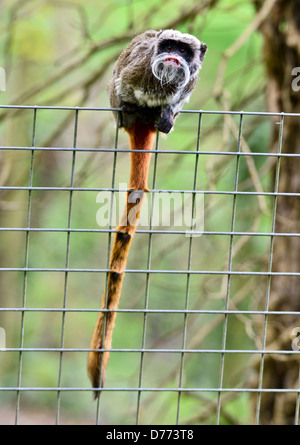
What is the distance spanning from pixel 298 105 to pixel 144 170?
1329mm

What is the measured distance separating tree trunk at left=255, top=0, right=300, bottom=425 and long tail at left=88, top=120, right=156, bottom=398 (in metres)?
1.16

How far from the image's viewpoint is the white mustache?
2.39m

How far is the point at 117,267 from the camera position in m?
2.13

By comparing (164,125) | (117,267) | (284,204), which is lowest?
(117,267)

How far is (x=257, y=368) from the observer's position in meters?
3.23

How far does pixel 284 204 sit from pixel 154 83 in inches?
46.4

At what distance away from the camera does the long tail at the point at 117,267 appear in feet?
6.61

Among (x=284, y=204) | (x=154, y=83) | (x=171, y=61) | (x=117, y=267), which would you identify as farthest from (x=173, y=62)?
(x=284, y=204)

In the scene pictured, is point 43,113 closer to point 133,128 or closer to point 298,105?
point 298,105

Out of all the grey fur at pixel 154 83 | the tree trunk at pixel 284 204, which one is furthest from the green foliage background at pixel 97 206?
the grey fur at pixel 154 83

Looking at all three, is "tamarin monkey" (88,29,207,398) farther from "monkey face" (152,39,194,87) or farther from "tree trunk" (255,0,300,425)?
"tree trunk" (255,0,300,425)

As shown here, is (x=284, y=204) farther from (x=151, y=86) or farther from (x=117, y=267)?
(x=117, y=267)

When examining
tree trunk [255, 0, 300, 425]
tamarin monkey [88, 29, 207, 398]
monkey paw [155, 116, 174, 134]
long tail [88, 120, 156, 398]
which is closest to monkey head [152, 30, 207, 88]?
tamarin monkey [88, 29, 207, 398]
